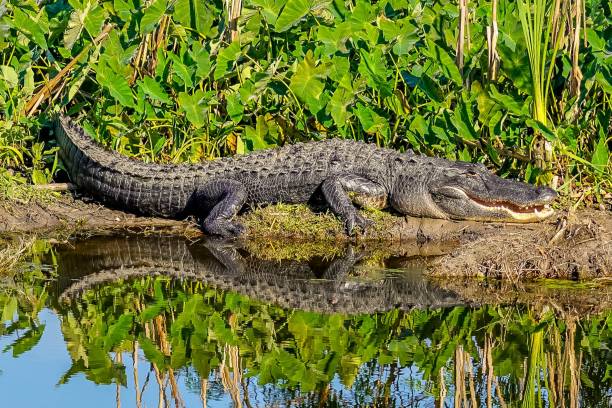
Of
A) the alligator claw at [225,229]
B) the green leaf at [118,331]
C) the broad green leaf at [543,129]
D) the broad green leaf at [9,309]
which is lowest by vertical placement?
the green leaf at [118,331]

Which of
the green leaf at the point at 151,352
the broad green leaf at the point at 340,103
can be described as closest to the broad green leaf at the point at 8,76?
the broad green leaf at the point at 340,103

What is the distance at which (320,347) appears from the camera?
670cm

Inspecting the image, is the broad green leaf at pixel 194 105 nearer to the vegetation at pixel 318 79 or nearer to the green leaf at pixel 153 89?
the vegetation at pixel 318 79

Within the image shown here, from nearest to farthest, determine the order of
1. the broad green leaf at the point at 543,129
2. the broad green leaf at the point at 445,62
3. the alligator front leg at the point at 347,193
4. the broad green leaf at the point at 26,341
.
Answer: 1. the broad green leaf at the point at 26,341
2. the broad green leaf at the point at 543,129
3. the alligator front leg at the point at 347,193
4. the broad green leaf at the point at 445,62

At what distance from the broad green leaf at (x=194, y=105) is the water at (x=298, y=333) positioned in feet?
5.39

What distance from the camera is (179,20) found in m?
10.8

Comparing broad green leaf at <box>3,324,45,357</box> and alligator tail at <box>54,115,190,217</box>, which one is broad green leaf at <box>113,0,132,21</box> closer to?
alligator tail at <box>54,115,190,217</box>

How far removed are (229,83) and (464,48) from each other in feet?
7.01

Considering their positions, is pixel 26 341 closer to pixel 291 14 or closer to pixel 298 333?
pixel 298 333

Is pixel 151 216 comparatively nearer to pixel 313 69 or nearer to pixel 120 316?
pixel 313 69

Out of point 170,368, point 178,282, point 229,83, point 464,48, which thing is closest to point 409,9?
point 464,48

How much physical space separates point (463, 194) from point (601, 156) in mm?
1152

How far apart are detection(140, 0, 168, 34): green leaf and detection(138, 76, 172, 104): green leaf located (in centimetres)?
42

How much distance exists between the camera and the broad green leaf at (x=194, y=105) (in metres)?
10.2
